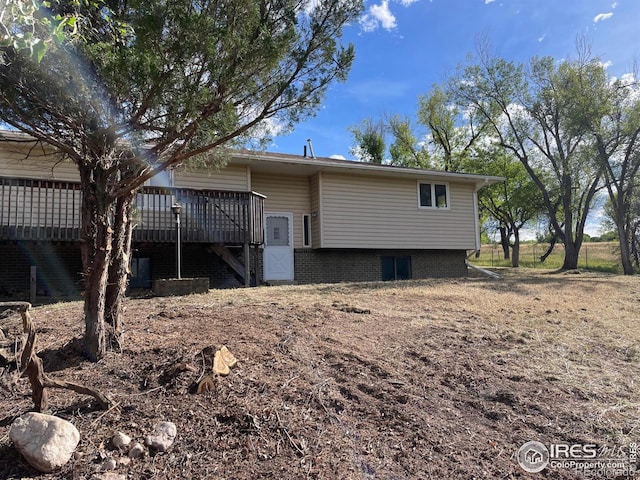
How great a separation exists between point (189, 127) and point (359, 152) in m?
27.8

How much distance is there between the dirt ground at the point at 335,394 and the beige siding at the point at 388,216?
7580 mm

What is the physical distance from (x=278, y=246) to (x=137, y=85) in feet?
33.1

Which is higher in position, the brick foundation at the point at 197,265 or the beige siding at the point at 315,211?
the beige siding at the point at 315,211

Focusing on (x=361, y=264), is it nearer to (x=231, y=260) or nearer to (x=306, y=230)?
(x=306, y=230)

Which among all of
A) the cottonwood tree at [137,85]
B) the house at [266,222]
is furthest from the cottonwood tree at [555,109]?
the cottonwood tree at [137,85]

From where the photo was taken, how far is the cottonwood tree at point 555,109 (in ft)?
49.2

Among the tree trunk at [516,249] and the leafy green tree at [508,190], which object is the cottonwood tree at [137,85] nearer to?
the leafy green tree at [508,190]

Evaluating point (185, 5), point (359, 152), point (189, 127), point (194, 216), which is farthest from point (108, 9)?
point (359, 152)

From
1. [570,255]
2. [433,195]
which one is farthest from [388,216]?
[570,255]

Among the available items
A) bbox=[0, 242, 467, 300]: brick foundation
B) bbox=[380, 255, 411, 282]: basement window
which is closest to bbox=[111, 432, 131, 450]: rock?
bbox=[0, 242, 467, 300]: brick foundation

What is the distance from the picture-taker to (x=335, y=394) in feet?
11.0

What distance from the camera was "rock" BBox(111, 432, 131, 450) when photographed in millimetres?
2549

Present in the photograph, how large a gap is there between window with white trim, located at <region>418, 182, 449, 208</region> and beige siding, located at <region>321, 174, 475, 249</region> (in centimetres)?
20

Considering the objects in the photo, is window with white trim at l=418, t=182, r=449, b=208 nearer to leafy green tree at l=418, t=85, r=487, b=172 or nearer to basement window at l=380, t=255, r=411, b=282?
basement window at l=380, t=255, r=411, b=282
